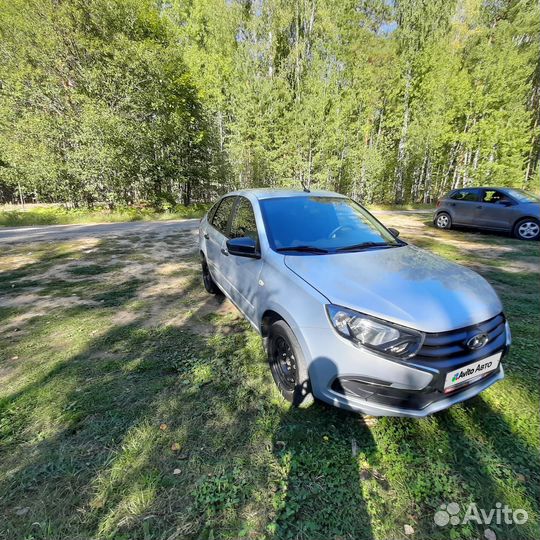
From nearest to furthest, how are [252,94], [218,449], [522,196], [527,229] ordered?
1. [218,449]
2. [527,229]
3. [522,196]
4. [252,94]

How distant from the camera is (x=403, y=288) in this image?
6.55 ft

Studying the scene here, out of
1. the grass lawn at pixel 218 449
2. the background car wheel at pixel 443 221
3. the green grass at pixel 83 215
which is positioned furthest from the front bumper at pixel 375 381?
the green grass at pixel 83 215

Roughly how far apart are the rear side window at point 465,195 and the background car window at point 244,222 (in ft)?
31.6

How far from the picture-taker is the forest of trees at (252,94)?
13.8 metres

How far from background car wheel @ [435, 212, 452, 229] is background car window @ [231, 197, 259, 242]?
9.92m

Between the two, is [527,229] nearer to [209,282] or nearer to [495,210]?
[495,210]

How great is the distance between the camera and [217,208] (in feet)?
14.0

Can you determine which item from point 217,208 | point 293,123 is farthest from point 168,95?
point 217,208

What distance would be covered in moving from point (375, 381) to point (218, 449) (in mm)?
1166

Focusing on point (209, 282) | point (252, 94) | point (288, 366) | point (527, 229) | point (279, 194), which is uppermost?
point (252, 94)

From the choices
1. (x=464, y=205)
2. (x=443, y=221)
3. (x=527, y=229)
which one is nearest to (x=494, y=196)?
(x=464, y=205)

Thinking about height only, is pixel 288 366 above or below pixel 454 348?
below

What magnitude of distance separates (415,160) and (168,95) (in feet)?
57.2

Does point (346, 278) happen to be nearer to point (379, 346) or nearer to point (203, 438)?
point (379, 346)
